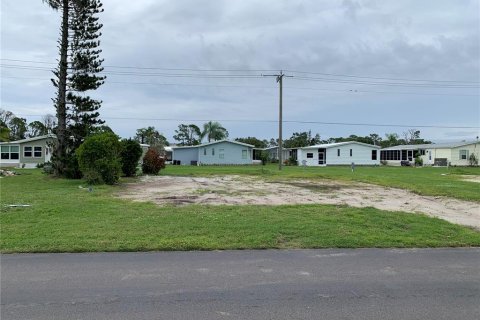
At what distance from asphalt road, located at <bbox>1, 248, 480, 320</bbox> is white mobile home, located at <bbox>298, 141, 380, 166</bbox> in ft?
184

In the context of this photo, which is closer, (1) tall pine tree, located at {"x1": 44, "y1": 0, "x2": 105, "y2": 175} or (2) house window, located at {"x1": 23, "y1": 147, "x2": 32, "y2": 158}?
(1) tall pine tree, located at {"x1": 44, "y1": 0, "x2": 105, "y2": 175}

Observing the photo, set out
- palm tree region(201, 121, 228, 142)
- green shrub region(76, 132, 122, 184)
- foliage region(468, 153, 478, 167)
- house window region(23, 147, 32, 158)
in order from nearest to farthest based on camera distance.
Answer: green shrub region(76, 132, 122, 184) → house window region(23, 147, 32, 158) → foliage region(468, 153, 478, 167) → palm tree region(201, 121, 228, 142)

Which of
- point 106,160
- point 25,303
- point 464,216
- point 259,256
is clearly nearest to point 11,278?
point 25,303

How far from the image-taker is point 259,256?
21.9 feet

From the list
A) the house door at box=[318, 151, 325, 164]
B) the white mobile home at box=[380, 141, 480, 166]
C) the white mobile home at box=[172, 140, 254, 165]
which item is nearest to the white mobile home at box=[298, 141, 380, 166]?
the house door at box=[318, 151, 325, 164]

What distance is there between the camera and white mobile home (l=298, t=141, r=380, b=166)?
62625 mm

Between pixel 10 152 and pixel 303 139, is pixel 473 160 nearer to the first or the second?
pixel 303 139

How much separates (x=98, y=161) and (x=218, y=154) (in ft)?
138

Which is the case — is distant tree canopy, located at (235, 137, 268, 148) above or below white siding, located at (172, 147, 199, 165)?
above

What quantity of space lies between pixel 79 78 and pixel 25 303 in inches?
938

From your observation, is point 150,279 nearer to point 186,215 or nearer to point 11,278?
point 11,278

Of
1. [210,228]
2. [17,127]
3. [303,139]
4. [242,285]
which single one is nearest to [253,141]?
[303,139]

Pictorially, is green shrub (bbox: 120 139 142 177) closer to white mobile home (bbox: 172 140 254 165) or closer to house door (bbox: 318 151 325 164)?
white mobile home (bbox: 172 140 254 165)

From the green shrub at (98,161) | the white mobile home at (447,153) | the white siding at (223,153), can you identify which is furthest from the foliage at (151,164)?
the white mobile home at (447,153)
